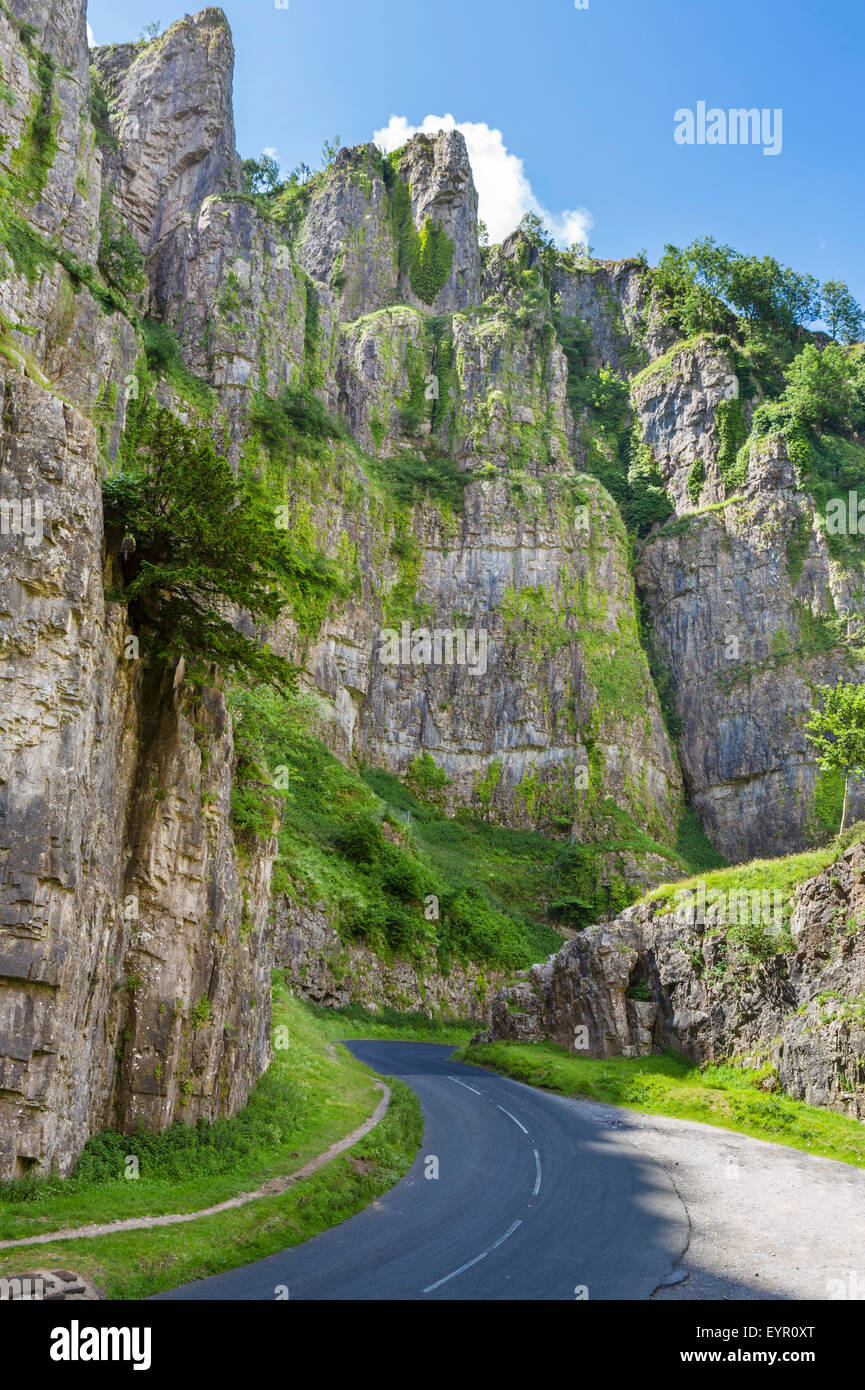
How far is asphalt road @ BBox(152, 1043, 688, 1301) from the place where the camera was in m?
9.20

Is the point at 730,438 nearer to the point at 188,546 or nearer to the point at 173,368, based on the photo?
the point at 173,368

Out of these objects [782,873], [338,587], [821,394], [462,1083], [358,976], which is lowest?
[462,1083]

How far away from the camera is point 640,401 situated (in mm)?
78938

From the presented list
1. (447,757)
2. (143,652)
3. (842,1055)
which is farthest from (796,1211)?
(447,757)

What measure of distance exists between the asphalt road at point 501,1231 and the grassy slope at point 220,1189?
1.08 ft

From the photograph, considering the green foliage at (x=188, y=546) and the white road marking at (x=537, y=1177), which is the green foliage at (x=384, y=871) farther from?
the white road marking at (x=537, y=1177)

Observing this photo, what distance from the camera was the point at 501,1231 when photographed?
11352mm

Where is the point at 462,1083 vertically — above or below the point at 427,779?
below

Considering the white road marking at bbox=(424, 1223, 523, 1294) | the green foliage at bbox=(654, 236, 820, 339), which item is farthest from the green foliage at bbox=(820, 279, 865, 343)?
the white road marking at bbox=(424, 1223, 523, 1294)

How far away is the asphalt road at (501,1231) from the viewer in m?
9.20

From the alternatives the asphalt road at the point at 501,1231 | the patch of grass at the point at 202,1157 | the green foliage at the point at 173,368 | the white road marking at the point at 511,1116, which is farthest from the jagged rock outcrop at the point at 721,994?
the green foliage at the point at 173,368

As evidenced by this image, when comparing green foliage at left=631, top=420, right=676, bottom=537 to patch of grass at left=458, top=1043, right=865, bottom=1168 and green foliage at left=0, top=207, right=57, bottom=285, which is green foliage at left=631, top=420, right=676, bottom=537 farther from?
patch of grass at left=458, top=1043, right=865, bottom=1168

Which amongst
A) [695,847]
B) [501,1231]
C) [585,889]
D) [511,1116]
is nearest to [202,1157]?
[501,1231]

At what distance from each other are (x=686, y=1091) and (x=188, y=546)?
1741 centimetres
